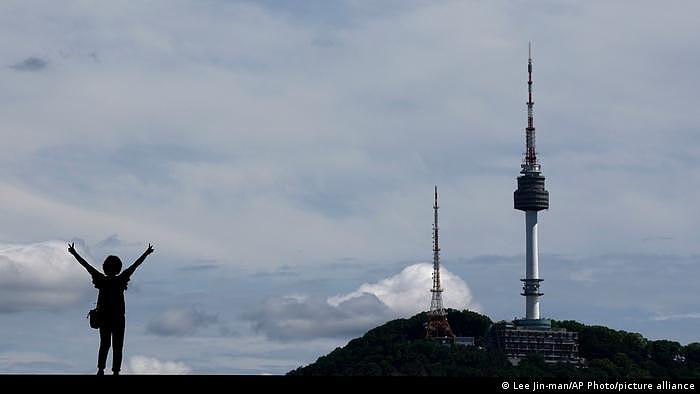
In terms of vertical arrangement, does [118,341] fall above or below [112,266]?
below

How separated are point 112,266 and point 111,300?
0.72 m

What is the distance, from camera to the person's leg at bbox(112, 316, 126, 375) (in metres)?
25.1

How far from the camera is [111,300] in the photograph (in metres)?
25.1

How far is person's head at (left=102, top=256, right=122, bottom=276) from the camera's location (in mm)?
25266

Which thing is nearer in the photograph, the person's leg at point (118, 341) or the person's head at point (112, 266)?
the person's leg at point (118, 341)

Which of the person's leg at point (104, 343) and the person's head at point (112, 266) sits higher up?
the person's head at point (112, 266)

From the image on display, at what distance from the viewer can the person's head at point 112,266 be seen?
25.3 metres

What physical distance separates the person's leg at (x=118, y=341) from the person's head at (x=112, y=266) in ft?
3.14

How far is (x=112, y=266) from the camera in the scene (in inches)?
998

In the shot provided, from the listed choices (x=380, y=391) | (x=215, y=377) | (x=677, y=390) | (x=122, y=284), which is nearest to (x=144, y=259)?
(x=122, y=284)

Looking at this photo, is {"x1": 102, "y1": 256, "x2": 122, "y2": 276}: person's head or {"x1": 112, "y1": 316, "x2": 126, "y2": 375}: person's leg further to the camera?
{"x1": 102, "y1": 256, "x2": 122, "y2": 276}: person's head

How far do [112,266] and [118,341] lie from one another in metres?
1.55

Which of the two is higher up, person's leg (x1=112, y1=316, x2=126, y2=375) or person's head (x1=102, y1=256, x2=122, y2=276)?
person's head (x1=102, y1=256, x2=122, y2=276)

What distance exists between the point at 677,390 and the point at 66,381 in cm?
988
